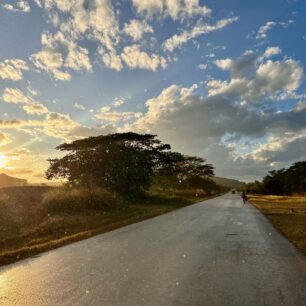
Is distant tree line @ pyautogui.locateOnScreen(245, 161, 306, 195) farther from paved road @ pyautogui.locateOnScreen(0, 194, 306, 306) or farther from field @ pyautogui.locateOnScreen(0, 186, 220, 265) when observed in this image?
paved road @ pyautogui.locateOnScreen(0, 194, 306, 306)

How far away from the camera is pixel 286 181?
119 m

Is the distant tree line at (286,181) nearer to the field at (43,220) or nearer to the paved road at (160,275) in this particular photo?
the field at (43,220)

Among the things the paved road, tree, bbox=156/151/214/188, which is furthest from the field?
tree, bbox=156/151/214/188

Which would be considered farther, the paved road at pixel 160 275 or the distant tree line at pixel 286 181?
the distant tree line at pixel 286 181

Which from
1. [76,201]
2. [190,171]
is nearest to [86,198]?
[76,201]

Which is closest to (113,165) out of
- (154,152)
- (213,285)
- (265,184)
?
(154,152)

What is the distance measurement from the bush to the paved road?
35.8ft

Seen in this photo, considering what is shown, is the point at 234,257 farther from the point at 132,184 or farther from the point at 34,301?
the point at 132,184

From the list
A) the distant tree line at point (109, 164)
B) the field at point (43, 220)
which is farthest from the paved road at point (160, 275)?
the distant tree line at point (109, 164)

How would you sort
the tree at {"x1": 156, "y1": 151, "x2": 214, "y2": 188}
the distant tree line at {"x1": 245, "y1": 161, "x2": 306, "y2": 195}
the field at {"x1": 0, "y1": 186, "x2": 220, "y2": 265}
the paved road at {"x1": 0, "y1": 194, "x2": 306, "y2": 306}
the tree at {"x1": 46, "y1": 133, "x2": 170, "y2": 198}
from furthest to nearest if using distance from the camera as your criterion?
1. the distant tree line at {"x1": 245, "y1": 161, "x2": 306, "y2": 195}
2. the tree at {"x1": 156, "y1": 151, "x2": 214, "y2": 188}
3. the tree at {"x1": 46, "y1": 133, "x2": 170, "y2": 198}
4. the field at {"x1": 0, "y1": 186, "x2": 220, "y2": 265}
5. the paved road at {"x1": 0, "y1": 194, "x2": 306, "y2": 306}

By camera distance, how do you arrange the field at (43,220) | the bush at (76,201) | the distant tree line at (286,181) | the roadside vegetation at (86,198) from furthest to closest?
the distant tree line at (286,181), the bush at (76,201), the roadside vegetation at (86,198), the field at (43,220)

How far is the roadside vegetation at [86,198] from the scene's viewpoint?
15695 millimetres

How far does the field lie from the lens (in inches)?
528

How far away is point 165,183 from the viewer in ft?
237
